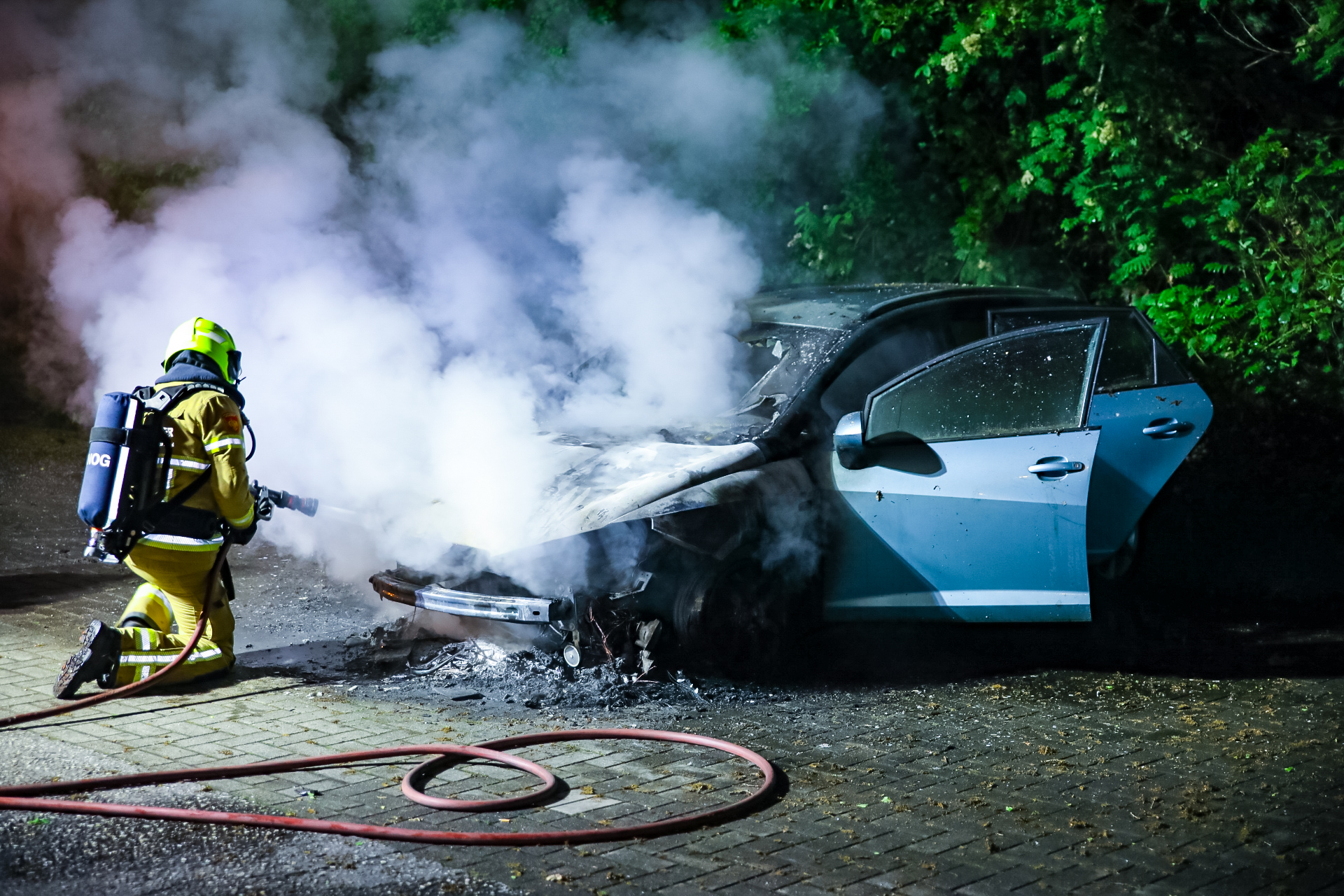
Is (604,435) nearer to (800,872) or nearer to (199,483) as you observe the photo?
(199,483)

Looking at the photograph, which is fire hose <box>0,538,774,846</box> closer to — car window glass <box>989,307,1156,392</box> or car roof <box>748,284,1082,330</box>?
car roof <box>748,284,1082,330</box>

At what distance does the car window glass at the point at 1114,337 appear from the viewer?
6203 mm

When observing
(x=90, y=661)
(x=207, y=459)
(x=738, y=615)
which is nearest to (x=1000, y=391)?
(x=738, y=615)

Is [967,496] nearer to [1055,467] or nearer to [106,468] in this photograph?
[1055,467]

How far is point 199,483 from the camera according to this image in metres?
5.45

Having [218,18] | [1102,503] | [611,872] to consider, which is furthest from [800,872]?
[218,18]

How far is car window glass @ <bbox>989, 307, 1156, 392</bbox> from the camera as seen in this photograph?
244 inches

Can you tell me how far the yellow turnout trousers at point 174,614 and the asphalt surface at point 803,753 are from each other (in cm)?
14

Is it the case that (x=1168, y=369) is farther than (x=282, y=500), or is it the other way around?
(x=1168, y=369)

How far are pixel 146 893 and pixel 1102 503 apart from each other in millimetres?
4639

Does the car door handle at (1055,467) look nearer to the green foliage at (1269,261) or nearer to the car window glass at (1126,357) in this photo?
the car window glass at (1126,357)

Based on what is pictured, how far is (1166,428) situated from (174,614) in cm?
481

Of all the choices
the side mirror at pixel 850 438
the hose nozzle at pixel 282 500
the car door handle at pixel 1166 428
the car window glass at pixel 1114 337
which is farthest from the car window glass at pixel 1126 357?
the hose nozzle at pixel 282 500

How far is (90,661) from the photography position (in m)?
5.16
